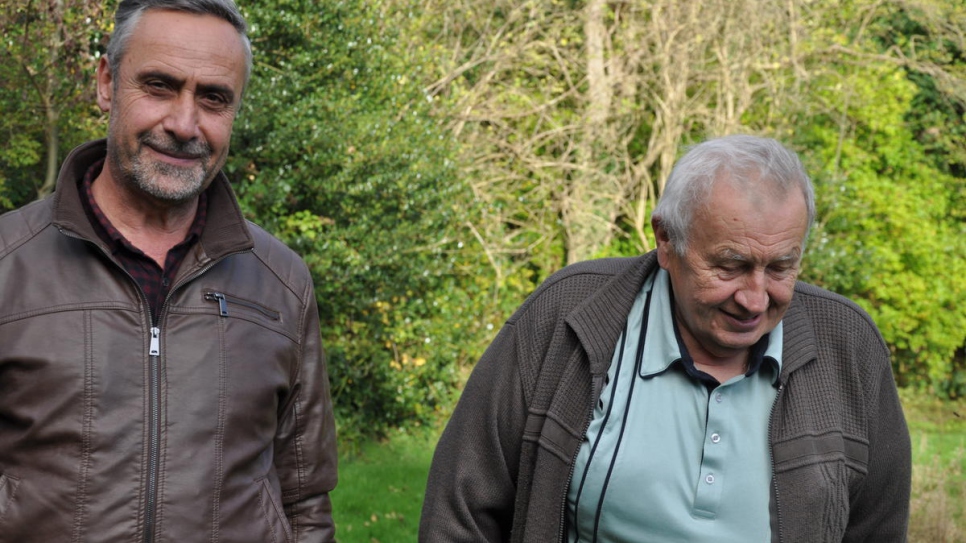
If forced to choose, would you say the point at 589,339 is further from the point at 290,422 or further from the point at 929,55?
the point at 929,55

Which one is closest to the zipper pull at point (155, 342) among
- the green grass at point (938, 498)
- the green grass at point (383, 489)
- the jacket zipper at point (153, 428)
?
the jacket zipper at point (153, 428)

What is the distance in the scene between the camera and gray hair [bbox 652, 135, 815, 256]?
7.38 feet

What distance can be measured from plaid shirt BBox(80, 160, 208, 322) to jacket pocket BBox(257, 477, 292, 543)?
46 cm

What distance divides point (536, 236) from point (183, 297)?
8518mm

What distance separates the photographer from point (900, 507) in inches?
97.1

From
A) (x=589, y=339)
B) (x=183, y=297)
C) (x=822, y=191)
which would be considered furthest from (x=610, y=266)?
(x=822, y=191)

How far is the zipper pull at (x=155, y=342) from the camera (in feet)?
7.04

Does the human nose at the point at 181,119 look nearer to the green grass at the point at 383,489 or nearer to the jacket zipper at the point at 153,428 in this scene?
the jacket zipper at the point at 153,428

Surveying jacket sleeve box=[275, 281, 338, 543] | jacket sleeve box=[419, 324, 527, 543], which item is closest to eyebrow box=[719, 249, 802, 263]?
jacket sleeve box=[419, 324, 527, 543]

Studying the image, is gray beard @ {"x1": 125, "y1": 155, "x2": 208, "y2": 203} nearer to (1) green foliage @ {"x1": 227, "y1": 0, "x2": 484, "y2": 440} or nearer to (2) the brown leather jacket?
(2) the brown leather jacket

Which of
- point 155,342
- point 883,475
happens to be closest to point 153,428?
point 155,342

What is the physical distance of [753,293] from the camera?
7.41 feet

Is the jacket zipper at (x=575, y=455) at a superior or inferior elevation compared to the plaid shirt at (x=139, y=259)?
inferior

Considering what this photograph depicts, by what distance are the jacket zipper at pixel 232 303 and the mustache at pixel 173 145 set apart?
0.31 metres
